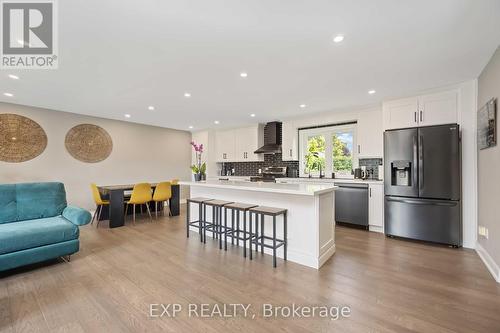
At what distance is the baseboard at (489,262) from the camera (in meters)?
2.34

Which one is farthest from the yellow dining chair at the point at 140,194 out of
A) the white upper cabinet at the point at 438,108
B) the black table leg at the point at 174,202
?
the white upper cabinet at the point at 438,108

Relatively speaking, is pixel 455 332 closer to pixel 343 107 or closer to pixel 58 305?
pixel 58 305

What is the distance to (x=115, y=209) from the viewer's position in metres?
4.48

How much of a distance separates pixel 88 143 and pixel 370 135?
6376mm

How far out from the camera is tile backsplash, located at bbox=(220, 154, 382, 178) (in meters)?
4.66

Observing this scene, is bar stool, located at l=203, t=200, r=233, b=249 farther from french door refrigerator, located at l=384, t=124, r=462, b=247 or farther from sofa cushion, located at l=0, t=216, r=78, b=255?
french door refrigerator, located at l=384, t=124, r=462, b=247

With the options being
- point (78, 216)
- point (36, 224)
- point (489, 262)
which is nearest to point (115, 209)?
point (78, 216)

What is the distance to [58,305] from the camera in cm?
192

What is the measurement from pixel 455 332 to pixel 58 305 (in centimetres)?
315

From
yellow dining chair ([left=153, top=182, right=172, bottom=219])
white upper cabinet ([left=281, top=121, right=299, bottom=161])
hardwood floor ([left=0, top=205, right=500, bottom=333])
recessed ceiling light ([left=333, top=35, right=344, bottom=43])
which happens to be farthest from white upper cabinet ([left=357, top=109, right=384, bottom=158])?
yellow dining chair ([left=153, top=182, right=172, bottom=219])

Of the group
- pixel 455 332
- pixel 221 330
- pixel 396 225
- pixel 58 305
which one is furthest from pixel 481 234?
pixel 58 305

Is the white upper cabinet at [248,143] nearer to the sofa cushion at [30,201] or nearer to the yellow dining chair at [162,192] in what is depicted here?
the yellow dining chair at [162,192]

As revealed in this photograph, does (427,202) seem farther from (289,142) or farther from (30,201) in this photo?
(30,201)

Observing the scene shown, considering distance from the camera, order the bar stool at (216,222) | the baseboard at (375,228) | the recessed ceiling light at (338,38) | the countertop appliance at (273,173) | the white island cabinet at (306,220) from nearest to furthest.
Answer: the recessed ceiling light at (338,38) < the white island cabinet at (306,220) < the bar stool at (216,222) < the baseboard at (375,228) < the countertop appliance at (273,173)
